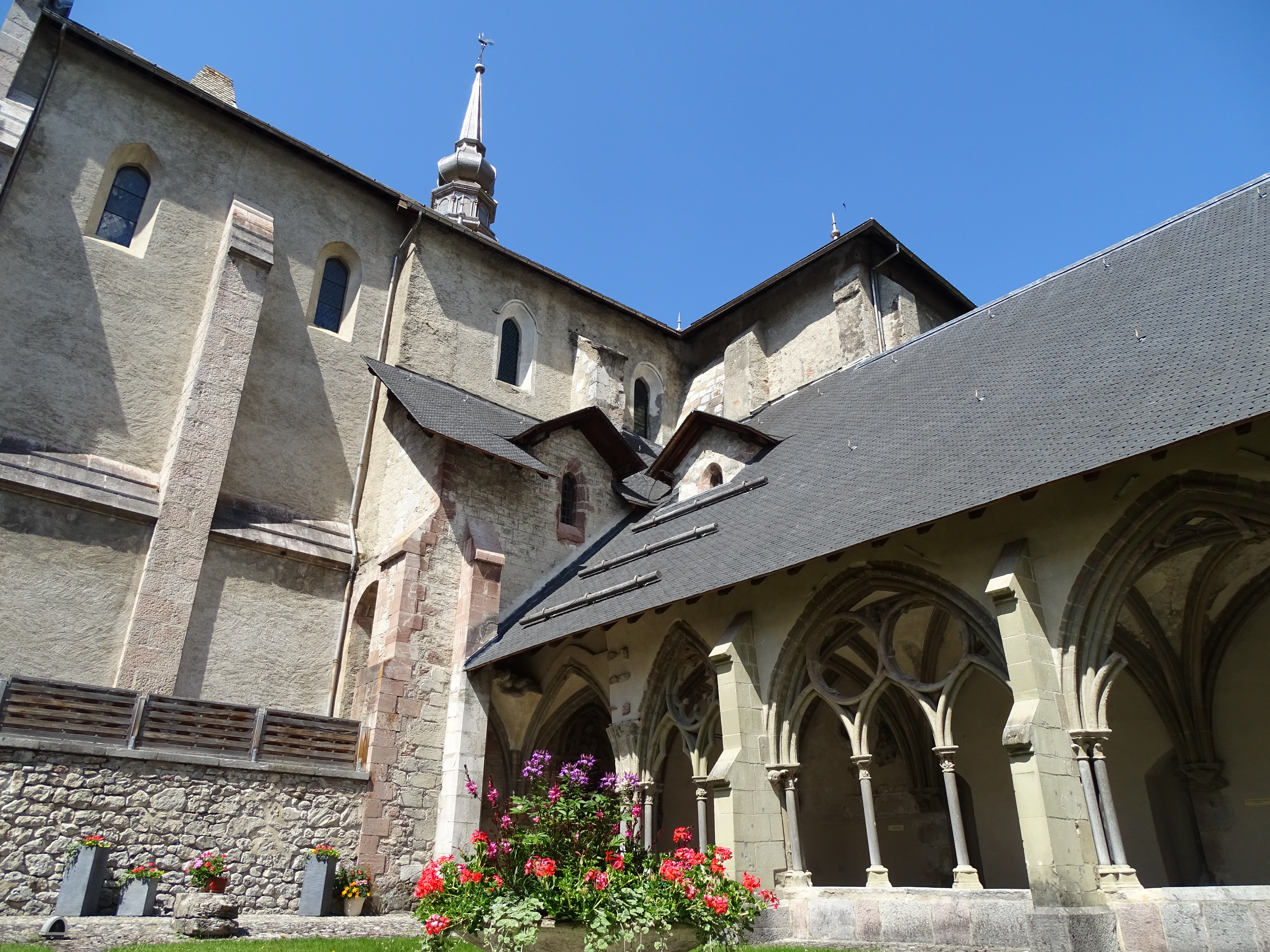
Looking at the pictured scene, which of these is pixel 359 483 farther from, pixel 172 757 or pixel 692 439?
pixel 172 757

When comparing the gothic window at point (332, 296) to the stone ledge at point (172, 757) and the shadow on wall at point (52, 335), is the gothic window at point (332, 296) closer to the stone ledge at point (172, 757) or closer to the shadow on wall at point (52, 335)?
the shadow on wall at point (52, 335)

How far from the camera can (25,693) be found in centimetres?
1012

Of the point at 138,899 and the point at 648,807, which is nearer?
the point at 138,899

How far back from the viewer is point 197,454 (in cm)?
1381

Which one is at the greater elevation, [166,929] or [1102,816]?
[1102,816]

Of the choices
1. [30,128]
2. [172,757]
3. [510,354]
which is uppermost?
[30,128]

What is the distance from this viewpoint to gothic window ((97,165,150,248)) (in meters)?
14.8

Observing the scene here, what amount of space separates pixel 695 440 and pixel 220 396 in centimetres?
760

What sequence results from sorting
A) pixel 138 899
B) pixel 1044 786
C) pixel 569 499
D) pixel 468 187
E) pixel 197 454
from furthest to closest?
pixel 468 187, pixel 569 499, pixel 197 454, pixel 138 899, pixel 1044 786

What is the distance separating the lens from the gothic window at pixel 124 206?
1484 cm

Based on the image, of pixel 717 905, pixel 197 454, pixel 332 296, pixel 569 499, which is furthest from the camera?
pixel 332 296

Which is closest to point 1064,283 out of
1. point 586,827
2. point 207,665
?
point 586,827

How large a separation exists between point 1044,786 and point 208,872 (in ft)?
29.0

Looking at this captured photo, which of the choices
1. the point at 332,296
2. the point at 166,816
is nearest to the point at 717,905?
the point at 166,816
